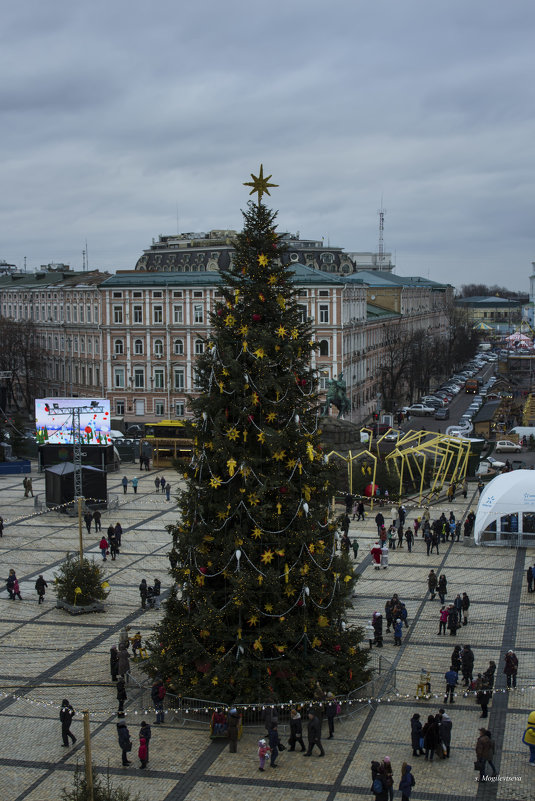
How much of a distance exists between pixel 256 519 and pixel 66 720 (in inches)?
242

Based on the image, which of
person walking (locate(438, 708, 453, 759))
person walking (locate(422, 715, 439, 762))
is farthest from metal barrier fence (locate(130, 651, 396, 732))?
person walking (locate(438, 708, 453, 759))

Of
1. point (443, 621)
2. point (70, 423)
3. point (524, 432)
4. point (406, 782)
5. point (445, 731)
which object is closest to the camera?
point (406, 782)

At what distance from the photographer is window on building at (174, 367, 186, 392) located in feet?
246

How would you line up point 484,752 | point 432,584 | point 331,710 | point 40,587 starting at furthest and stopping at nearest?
point 432,584 < point 40,587 < point 331,710 < point 484,752

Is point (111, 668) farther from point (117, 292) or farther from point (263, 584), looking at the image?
point (117, 292)

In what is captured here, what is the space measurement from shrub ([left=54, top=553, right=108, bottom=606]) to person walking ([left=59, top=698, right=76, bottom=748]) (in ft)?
30.7

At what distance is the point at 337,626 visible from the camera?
74.8 ft

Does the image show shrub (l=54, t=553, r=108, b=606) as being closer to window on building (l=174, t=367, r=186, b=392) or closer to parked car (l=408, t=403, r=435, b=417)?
window on building (l=174, t=367, r=186, b=392)

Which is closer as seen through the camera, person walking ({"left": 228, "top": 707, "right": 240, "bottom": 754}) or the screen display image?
person walking ({"left": 228, "top": 707, "right": 240, "bottom": 754})

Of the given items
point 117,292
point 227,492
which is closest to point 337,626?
point 227,492

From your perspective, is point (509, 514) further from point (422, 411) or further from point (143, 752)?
point (422, 411)

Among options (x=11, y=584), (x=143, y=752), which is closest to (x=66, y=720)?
(x=143, y=752)

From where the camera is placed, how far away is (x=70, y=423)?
57.6m

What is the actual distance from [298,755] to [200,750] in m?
2.18
